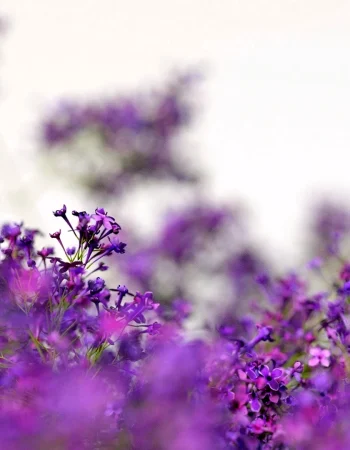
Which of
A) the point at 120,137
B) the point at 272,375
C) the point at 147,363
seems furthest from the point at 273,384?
the point at 120,137

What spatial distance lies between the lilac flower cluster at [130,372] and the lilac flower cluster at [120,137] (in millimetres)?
3112

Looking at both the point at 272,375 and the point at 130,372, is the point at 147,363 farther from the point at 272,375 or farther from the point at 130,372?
the point at 272,375

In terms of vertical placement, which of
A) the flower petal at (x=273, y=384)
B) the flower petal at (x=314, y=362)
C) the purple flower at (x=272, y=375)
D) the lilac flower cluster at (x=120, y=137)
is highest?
the lilac flower cluster at (x=120, y=137)

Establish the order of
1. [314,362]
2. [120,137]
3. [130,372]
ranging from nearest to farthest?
1. [130,372]
2. [314,362]
3. [120,137]

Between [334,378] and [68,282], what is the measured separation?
2.35 feet

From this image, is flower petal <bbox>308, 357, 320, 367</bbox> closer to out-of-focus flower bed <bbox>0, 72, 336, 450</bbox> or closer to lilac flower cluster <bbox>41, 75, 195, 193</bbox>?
out-of-focus flower bed <bbox>0, 72, 336, 450</bbox>

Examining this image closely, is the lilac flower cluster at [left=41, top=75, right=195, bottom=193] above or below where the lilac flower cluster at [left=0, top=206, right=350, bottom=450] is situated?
above

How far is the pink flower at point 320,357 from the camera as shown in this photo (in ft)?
6.40

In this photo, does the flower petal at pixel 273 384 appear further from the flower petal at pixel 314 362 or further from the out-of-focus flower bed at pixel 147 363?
the flower petal at pixel 314 362

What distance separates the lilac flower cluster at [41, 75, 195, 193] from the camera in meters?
5.15

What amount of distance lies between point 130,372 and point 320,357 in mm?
604

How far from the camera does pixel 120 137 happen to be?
526 cm

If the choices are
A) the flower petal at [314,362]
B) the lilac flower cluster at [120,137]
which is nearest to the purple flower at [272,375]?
the flower petal at [314,362]

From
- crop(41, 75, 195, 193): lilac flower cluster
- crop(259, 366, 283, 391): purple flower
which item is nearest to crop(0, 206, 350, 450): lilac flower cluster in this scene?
crop(259, 366, 283, 391): purple flower
